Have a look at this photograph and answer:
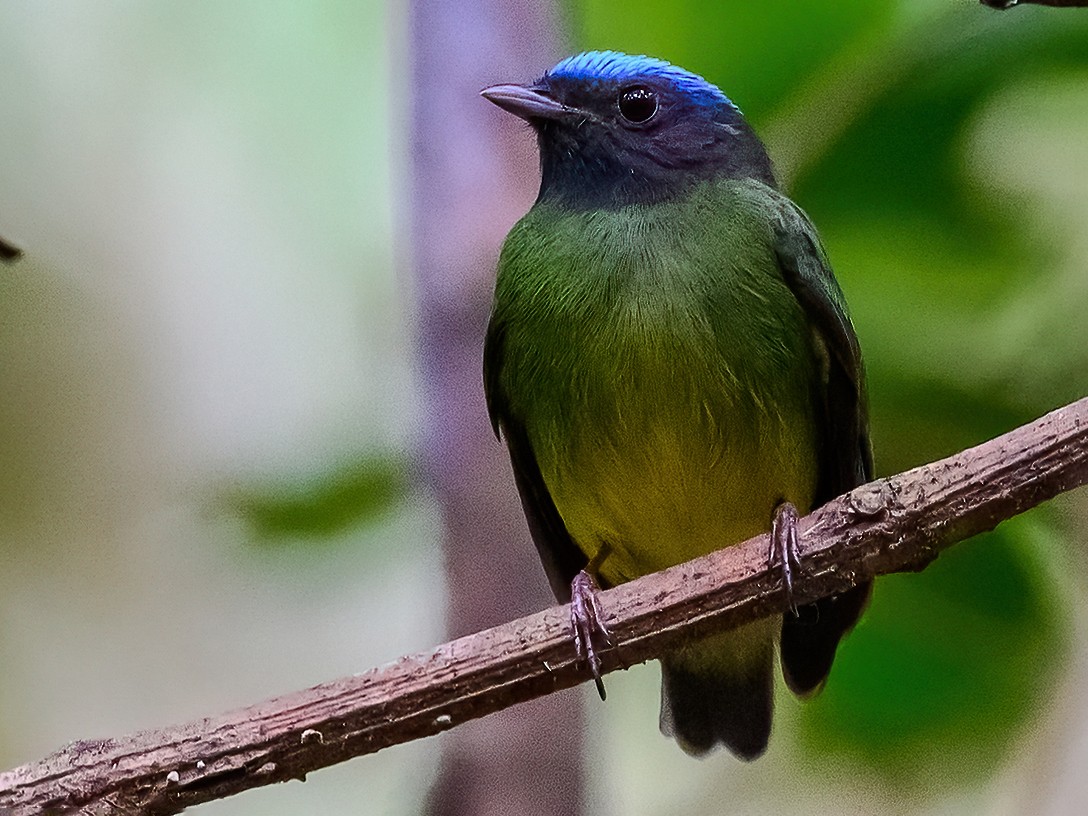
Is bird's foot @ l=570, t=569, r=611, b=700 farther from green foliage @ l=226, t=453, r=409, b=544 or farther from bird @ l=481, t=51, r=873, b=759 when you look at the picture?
green foliage @ l=226, t=453, r=409, b=544

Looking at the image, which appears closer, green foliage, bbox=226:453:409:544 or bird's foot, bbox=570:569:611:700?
bird's foot, bbox=570:569:611:700

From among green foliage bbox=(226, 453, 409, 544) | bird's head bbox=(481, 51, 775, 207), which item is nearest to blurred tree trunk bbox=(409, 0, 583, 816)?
green foliage bbox=(226, 453, 409, 544)

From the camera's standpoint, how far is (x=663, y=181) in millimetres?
2066

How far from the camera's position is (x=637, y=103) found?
6.91 feet

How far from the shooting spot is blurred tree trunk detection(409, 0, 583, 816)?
2.13 meters

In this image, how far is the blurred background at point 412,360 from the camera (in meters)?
2.29

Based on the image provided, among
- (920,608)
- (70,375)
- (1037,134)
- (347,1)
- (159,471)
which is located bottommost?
(920,608)

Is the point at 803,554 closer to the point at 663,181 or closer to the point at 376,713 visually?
the point at 376,713

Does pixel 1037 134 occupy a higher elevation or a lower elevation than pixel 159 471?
higher

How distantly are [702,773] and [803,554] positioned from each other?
109 centimetres

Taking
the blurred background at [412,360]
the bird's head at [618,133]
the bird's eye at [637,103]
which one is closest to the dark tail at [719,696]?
the blurred background at [412,360]

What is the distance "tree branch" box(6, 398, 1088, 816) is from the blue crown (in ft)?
2.94

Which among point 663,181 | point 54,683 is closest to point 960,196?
point 663,181

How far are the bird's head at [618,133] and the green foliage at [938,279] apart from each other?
0.28 m
